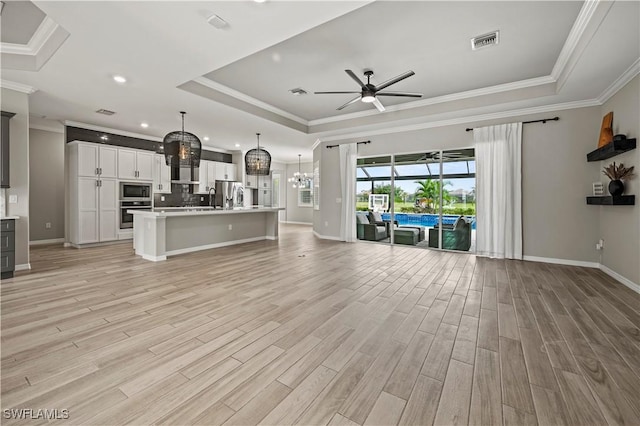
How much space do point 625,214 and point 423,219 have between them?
324cm

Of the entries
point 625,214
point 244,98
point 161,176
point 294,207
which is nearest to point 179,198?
point 161,176

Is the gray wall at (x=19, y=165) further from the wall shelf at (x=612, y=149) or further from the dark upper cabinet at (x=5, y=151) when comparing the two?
the wall shelf at (x=612, y=149)

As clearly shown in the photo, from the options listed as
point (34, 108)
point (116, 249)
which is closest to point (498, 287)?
point (116, 249)

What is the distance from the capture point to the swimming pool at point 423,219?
20.2 feet

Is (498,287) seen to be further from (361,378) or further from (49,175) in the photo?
(49,175)

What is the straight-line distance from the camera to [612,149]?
3.87 meters

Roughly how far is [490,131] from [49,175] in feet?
33.0

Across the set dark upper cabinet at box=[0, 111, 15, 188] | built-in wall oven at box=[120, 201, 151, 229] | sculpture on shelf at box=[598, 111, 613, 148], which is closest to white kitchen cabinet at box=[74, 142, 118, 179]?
built-in wall oven at box=[120, 201, 151, 229]

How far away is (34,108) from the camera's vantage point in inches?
215

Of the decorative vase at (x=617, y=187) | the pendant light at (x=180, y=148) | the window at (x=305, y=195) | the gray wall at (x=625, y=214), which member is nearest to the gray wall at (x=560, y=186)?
the gray wall at (x=625, y=214)

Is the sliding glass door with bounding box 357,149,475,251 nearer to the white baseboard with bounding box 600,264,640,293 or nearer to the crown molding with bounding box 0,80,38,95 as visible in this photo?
the white baseboard with bounding box 600,264,640,293

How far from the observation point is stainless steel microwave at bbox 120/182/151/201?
703 cm

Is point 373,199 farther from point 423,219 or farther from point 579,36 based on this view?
point 579,36

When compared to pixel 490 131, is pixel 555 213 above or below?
below
